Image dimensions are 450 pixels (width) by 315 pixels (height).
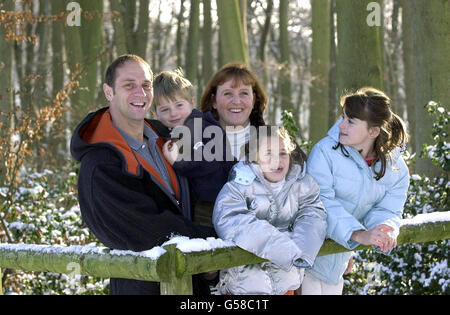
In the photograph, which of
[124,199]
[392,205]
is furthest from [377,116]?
[124,199]

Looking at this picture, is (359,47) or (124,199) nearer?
(124,199)

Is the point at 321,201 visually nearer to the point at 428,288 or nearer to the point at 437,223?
the point at 437,223

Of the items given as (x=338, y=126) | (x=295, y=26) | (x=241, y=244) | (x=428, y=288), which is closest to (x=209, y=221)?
(x=241, y=244)

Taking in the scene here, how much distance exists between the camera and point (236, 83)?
13.9 ft

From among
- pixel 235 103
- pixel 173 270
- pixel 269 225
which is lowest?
pixel 173 270

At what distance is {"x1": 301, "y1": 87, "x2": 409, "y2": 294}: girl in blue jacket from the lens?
11.6ft

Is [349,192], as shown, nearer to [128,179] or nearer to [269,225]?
[269,225]

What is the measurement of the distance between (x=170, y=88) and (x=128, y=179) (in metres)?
0.98

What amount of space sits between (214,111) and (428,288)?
3216 millimetres

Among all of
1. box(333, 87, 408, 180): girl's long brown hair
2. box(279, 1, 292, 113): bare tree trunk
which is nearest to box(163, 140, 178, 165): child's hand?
box(333, 87, 408, 180): girl's long brown hair

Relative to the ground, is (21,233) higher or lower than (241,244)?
lower

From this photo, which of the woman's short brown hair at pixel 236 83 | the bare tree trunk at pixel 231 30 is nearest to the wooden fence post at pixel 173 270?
the woman's short brown hair at pixel 236 83

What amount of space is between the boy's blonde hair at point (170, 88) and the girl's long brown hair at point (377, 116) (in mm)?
942
